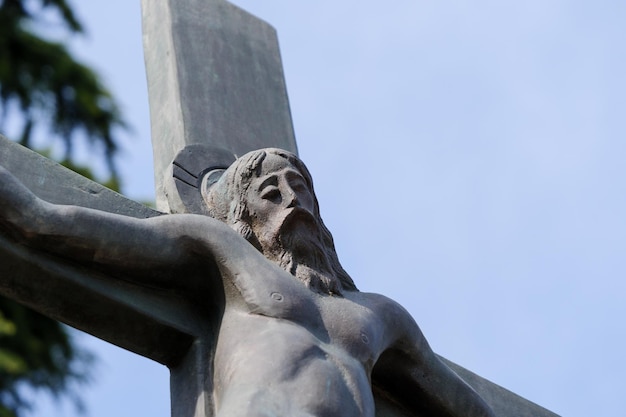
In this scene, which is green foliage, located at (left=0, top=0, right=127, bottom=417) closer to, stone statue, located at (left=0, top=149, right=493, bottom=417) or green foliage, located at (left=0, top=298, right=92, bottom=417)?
green foliage, located at (left=0, top=298, right=92, bottom=417)

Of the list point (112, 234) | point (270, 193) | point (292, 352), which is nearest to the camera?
point (292, 352)

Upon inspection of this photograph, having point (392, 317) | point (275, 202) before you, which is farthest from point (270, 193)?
point (392, 317)

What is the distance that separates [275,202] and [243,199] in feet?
0.41

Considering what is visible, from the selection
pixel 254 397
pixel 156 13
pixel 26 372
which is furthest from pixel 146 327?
pixel 26 372

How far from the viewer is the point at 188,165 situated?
20.9 ft

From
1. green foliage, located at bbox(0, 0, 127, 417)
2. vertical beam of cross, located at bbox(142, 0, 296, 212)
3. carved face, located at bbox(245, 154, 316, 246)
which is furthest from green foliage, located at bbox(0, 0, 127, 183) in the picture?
carved face, located at bbox(245, 154, 316, 246)

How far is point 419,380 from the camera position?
5996 millimetres

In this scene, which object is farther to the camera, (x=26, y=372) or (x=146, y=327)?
(x=26, y=372)

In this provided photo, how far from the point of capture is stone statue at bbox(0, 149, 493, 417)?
17.2ft

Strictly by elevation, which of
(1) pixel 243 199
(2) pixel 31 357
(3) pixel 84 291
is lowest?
(2) pixel 31 357

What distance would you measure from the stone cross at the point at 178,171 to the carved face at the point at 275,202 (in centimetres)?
37

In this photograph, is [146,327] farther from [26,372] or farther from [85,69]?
[85,69]

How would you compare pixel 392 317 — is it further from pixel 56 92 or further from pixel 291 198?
pixel 56 92

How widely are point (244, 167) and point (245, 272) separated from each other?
599 millimetres
